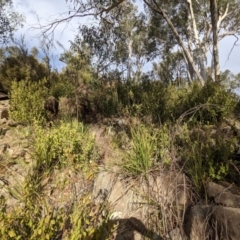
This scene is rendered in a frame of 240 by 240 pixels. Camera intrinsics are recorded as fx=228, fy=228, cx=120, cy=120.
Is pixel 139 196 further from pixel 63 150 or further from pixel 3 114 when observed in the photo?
pixel 3 114

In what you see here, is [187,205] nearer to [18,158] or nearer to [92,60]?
[18,158]

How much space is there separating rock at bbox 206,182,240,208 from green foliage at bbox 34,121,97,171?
1.89 m

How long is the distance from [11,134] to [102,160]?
2.16 meters

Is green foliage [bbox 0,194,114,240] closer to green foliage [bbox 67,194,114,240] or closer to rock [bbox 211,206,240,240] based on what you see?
green foliage [bbox 67,194,114,240]

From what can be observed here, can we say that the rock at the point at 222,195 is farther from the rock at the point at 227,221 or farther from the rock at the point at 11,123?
the rock at the point at 11,123

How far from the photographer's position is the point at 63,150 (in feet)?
12.5

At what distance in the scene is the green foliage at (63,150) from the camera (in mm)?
3656

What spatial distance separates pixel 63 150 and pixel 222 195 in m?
2.45

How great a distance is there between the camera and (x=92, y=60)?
33.7ft

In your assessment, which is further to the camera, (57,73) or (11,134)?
(57,73)

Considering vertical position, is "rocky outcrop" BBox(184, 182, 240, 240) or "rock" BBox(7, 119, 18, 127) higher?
"rock" BBox(7, 119, 18, 127)

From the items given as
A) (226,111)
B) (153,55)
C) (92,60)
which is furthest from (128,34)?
(226,111)

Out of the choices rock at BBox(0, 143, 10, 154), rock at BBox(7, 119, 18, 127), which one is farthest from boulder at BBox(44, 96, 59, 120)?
rock at BBox(0, 143, 10, 154)

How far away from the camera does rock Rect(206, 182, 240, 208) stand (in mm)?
2613
